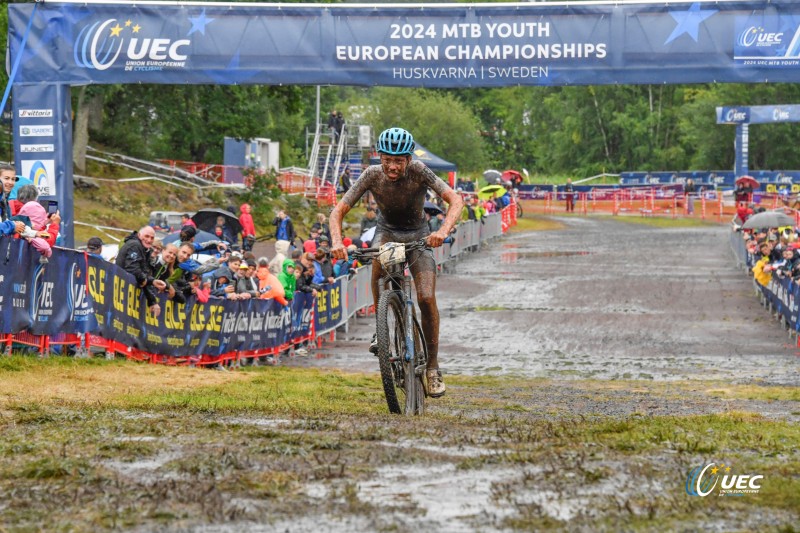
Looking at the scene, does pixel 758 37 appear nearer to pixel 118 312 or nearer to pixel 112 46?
pixel 112 46

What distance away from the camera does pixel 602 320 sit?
25.0 meters

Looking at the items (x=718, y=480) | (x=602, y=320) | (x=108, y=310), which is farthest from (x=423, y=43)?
(x=718, y=480)

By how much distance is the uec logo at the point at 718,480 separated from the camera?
19.7 ft

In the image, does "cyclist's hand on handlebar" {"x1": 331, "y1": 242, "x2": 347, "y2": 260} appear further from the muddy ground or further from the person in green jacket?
the person in green jacket

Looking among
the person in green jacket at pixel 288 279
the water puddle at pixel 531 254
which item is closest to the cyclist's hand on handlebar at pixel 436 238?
the person in green jacket at pixel 288 279

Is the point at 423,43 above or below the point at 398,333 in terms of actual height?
above

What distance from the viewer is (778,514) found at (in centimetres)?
554

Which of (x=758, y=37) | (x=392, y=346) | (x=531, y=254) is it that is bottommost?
(x=531, y=254)

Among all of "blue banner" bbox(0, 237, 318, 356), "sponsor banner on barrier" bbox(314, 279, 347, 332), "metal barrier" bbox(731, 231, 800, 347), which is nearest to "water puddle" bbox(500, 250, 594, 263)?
"metal barrier" bbox(731, 231, 800, 347)

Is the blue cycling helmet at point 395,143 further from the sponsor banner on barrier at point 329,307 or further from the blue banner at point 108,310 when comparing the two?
the sponsor banner on barrier at point 329,307

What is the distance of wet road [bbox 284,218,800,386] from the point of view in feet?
62.0

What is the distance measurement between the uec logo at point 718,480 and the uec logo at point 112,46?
55.0 feet

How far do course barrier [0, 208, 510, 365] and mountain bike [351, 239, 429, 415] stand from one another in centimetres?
488

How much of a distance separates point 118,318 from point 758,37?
12.5 metres
